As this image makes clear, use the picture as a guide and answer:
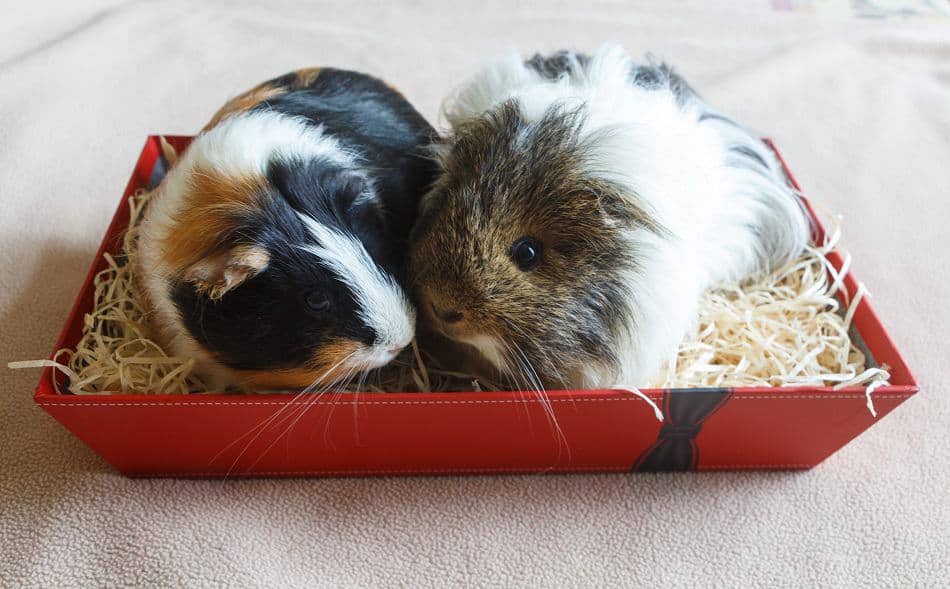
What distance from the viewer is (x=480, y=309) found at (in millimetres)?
1093

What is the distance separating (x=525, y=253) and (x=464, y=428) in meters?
0.35

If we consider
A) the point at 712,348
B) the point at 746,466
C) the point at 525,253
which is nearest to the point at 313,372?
the point at 525,253

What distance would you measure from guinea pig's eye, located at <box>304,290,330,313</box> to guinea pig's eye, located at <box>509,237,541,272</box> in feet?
0.96

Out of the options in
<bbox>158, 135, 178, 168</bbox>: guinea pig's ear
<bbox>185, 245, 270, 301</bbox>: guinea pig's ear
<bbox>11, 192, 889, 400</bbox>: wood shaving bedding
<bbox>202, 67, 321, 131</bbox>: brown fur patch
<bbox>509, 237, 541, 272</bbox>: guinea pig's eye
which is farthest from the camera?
→ <bbox>158, 135, 178, 168</bbox>: guinea pig's ear

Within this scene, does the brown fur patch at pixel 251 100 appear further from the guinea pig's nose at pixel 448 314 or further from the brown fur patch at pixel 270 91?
the guinea pig's nose at pixel 448 314

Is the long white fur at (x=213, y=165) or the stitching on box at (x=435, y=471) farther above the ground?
the long white fur at (x=213, y=165)

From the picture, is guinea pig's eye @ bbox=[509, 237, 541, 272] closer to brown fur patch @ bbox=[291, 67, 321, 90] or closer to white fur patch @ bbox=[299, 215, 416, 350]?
white fur patch @ bbox=[299, 215, 416, 350]

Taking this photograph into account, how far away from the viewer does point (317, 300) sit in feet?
3.52

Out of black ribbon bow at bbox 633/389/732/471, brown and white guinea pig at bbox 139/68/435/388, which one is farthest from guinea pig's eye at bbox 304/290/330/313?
black ribbon bow at bbox 633/389/732/471

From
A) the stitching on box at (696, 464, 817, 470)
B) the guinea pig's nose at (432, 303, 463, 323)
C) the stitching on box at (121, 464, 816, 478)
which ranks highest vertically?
the guinea pig's nose at (432, 303, 463, 323)

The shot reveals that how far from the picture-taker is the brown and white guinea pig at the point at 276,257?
1.06 metres

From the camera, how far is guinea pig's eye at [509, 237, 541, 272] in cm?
111

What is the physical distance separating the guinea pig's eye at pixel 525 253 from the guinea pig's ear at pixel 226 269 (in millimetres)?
374

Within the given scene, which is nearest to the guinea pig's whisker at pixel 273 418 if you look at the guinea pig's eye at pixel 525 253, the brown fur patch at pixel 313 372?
the brown fur patch at pixel 313 372
